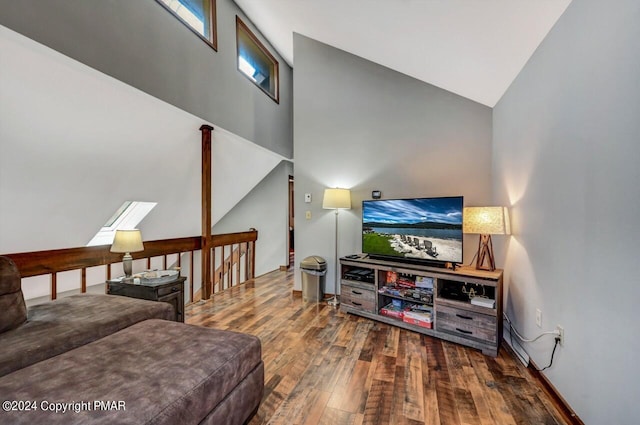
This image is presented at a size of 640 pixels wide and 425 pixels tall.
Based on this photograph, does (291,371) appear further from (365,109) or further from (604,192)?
(365,109)

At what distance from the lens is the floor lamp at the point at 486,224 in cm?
238

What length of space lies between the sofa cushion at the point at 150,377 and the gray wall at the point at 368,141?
2.37 meters

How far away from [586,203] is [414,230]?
153 centimetres

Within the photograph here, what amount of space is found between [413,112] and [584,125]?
6.43 feet

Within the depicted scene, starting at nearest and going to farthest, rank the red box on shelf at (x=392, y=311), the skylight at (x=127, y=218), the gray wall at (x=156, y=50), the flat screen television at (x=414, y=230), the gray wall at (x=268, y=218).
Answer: the gray wall at (x=156, y=50) → the flat screen television at (x=414, y=230) → the red box on shelf at (x=392, y=311) → the skylight at (x=127, y=218) → the gray wall at (x=268, y=218)

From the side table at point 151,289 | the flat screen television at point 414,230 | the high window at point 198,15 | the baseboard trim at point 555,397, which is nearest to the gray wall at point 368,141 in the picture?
the flat screen television at point 414,230

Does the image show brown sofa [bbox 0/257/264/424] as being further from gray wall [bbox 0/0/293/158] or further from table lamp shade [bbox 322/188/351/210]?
table lamp shade [bbox 322/188/351/210]

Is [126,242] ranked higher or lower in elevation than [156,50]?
lower

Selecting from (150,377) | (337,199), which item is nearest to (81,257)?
(150,377)

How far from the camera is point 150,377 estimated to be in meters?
1.17

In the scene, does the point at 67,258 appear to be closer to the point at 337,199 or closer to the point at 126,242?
the point at 126,242

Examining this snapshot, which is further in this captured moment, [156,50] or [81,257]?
[156,50]

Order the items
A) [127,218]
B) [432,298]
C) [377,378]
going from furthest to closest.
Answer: [127,218] → [432,298] → [377,378]

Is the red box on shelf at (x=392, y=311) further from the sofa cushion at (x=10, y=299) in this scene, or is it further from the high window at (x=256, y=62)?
the high window at (x=256, y=62)
